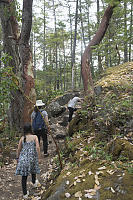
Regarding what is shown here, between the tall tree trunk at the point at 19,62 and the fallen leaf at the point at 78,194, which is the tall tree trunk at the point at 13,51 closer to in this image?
the tall tree trunk at the point at 19,62

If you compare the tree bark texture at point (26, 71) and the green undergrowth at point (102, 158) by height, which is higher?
the tree bark texture at point (26, 71)

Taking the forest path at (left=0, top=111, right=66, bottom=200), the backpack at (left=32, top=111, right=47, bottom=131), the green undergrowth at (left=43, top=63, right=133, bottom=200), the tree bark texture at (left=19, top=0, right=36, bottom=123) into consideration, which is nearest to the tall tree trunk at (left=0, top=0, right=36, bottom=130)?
the tree bark texture at (left=19, top=0, right=36, bottom=123)

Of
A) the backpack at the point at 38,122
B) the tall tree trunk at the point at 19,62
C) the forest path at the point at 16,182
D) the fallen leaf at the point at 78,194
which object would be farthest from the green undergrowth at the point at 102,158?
the tall tree trunk at the point at 19,62

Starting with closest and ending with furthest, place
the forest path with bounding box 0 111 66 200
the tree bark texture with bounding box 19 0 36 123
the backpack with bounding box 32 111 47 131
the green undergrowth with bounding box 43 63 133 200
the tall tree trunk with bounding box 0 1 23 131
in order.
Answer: the green undergrowth with bounding box 43 63 133 200
the forest path with bounding box 0 111 66 200
the backpack with bounding box 32 111 47 131
the tree bark texture with bounding box 19 0 36 123
the tall tree trunk with bounding box 0 1 23 131

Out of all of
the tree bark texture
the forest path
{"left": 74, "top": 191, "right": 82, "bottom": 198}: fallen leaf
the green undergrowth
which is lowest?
the forest path

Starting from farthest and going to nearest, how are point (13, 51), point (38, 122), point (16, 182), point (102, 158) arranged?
point (13, 51)
point (38, 122)
point (16, 182)
point (102, 158)

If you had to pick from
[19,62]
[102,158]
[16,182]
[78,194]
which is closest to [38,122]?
[16,182]

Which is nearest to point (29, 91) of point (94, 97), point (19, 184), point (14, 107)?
point (14, 107)

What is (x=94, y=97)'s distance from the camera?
5.62 meters

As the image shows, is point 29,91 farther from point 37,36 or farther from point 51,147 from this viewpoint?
point 37,36

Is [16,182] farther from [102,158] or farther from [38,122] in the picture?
[102,158]

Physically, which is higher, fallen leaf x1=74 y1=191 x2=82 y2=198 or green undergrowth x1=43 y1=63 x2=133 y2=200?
green undergrowth x1=43 y1=63 x2=133 y2=200

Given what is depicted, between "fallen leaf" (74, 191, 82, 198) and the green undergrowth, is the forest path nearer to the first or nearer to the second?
the green undergrowth

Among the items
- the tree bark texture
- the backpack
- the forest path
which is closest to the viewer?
the forest path
